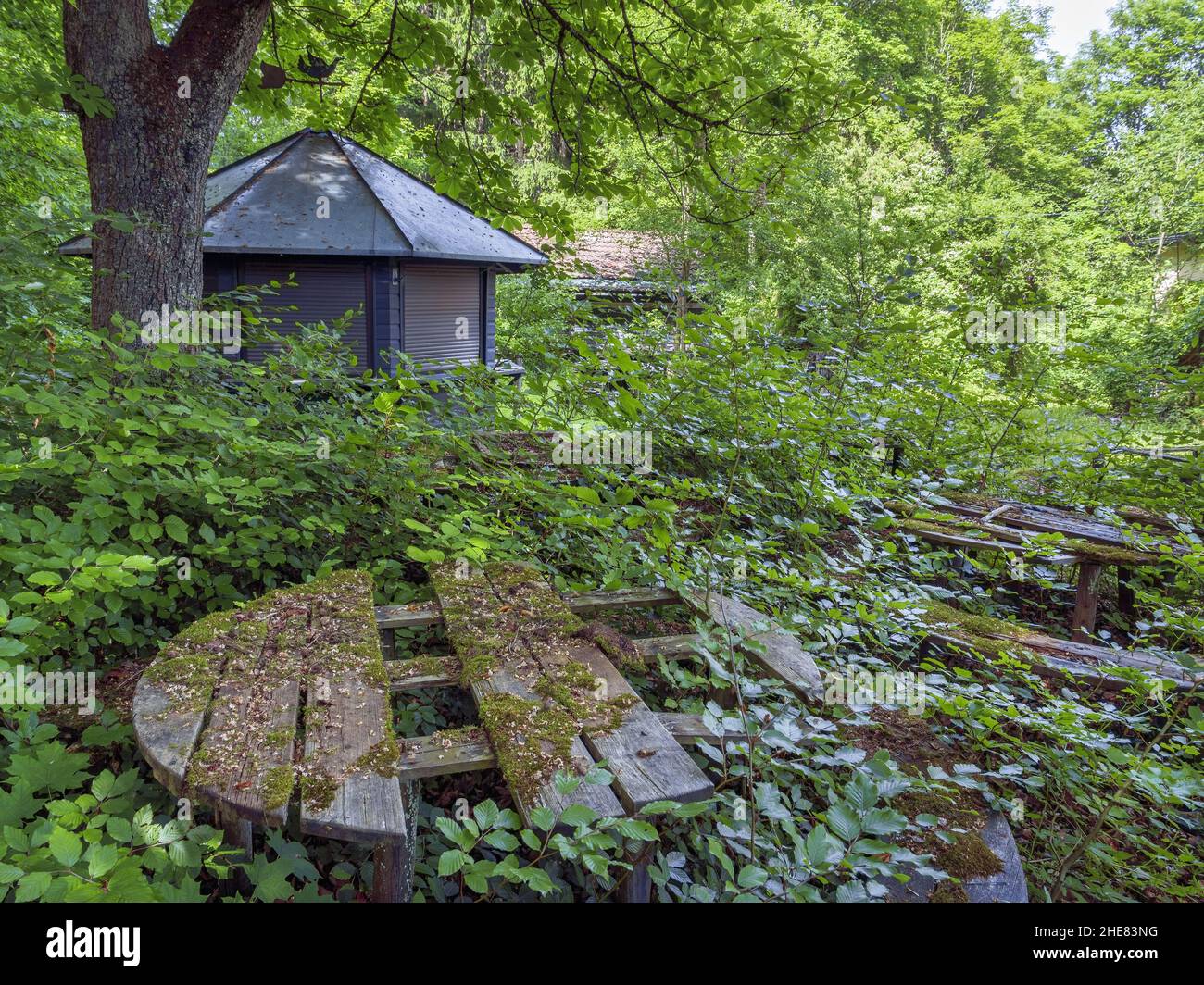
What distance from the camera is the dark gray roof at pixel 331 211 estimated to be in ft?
35.0

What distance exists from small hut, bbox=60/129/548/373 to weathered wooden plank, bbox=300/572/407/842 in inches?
312

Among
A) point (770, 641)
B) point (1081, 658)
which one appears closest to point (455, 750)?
point (770, 641)

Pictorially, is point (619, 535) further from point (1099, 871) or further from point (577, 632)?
point (1099, 871)

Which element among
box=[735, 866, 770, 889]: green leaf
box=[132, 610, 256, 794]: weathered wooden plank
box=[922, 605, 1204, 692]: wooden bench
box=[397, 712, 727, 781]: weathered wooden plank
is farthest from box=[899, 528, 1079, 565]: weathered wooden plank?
box=[132, 610, 256, 794]: weathered wooden plank

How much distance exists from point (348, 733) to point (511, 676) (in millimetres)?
561

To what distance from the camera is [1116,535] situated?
546 cm

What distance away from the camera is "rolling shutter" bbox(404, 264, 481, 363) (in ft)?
40.0

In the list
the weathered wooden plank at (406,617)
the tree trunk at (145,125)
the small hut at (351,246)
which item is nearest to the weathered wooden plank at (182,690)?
the weathered wooden plank at (406,617)

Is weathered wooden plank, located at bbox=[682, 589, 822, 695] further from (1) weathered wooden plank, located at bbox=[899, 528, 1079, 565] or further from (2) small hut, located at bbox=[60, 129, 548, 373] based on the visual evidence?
(2) small hut, located at bbox=[60, 129, 548, 373]

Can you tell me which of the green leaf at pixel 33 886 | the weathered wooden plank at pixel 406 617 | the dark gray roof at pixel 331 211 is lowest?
the green leaf at pixel 33 886

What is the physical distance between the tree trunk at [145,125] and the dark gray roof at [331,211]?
575cm

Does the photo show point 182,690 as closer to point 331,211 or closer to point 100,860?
point 100,860

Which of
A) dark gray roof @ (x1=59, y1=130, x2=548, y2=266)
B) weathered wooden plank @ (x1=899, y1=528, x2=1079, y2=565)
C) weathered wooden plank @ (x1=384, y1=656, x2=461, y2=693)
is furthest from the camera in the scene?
dark gray roof @ (x1=59, y1=130, x2=548, y2=266)

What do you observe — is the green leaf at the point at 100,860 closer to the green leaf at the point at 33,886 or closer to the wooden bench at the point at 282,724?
the green leaf at the point at 33,886
